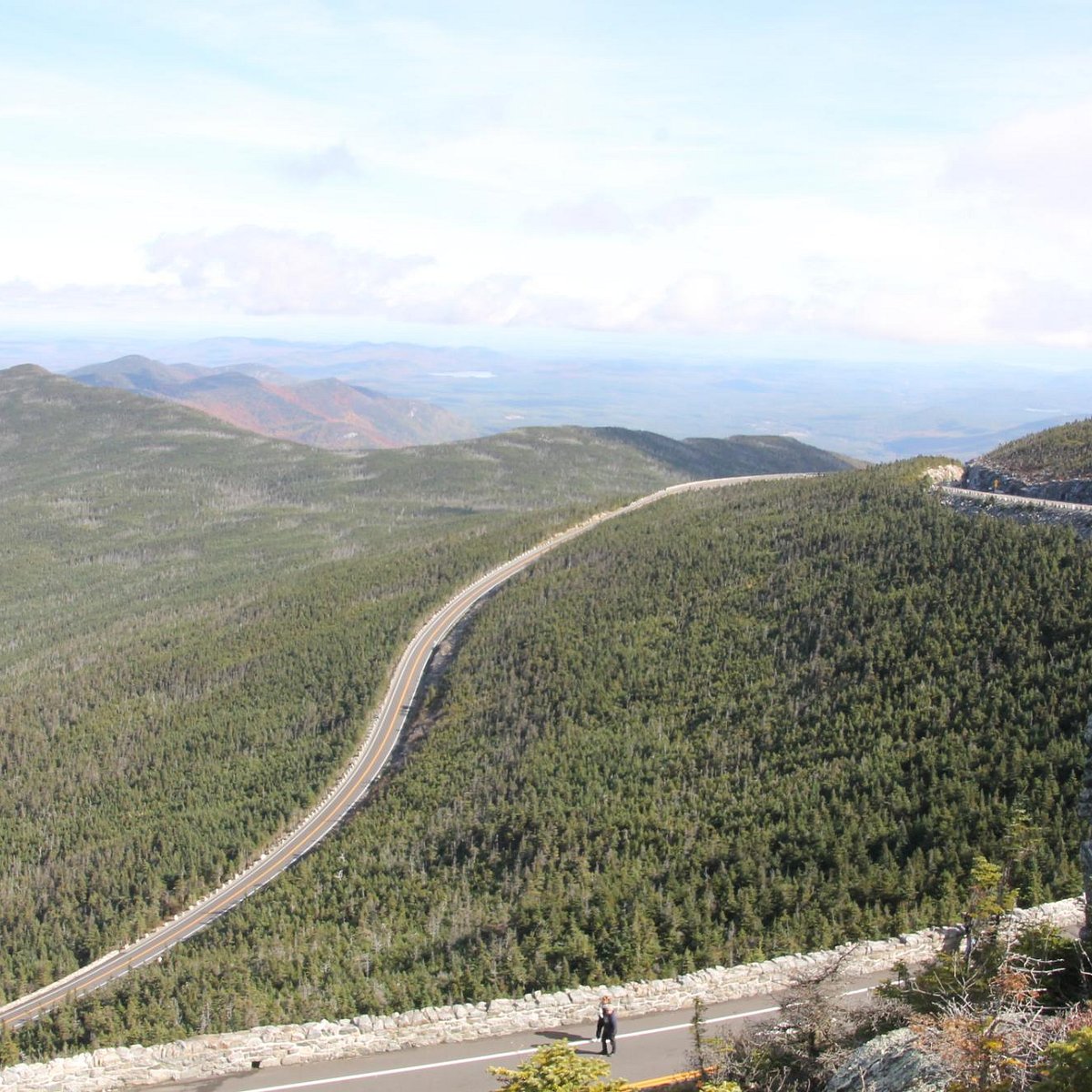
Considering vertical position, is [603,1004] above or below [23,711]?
above

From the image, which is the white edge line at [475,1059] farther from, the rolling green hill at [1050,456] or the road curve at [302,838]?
the rolling green hill at [1050,456]

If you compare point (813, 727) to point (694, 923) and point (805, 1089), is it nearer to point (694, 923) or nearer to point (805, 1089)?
point (694, 923)

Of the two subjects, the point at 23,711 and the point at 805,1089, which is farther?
the point at 23,711

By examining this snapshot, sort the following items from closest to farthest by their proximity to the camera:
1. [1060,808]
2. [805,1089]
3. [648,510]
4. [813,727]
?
[805,1089] → [1060,808] → [813,727] → [648,510]

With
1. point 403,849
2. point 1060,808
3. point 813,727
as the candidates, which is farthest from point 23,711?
point 1060,808

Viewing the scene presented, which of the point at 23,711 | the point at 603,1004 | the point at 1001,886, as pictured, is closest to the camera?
the point at 603,1004

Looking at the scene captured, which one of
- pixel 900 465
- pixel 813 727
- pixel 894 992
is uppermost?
pixel 900 465

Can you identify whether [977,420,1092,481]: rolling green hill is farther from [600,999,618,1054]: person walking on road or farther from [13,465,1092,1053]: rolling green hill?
[600,999,618,1054]: person walking on road
